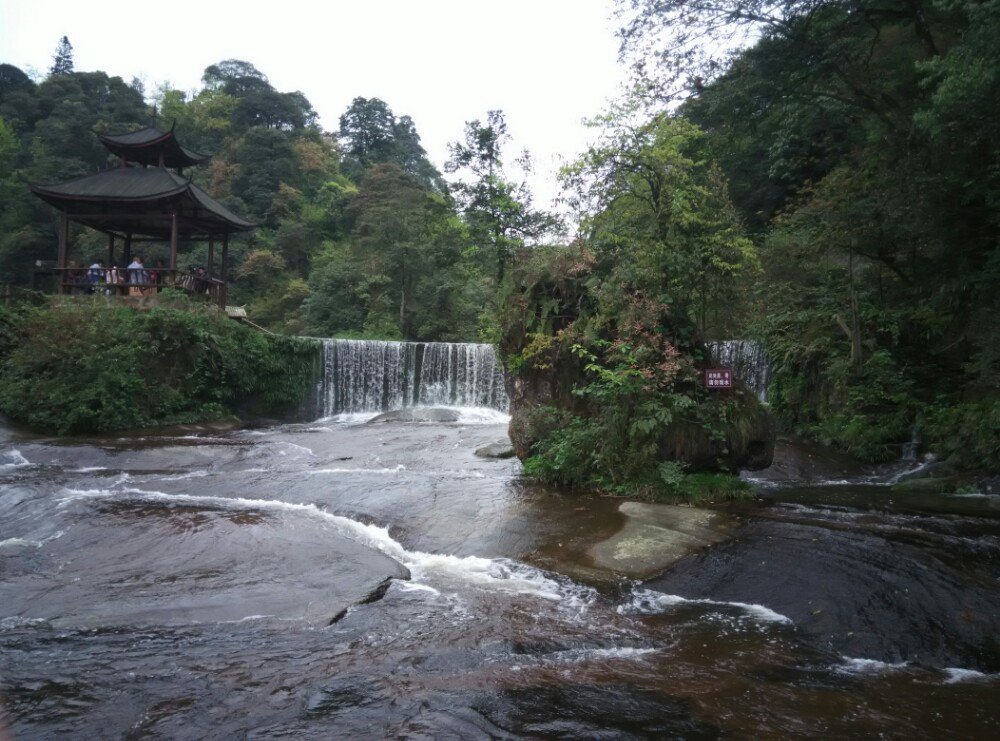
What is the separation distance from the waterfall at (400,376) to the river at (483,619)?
13134 millimetres

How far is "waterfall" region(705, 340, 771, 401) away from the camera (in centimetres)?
1523

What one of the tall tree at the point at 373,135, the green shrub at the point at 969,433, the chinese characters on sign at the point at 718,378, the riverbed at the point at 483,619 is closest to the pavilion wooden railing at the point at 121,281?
the riverbed at the point at 483,619

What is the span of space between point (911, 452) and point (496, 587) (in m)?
9.23

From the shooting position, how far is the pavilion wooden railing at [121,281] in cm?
2049

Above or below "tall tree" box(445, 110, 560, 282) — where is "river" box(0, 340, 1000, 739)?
below

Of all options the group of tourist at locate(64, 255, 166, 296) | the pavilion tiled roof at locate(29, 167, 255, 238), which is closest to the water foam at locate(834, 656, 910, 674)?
the group of tourist at locate(64, 255, 166, 296)

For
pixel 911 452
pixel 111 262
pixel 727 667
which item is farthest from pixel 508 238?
pixel 111 262

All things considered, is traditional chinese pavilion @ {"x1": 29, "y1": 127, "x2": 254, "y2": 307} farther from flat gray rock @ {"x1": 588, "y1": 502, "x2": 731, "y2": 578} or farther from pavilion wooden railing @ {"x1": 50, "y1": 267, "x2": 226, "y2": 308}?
flat gray rock @ {"x1": 588, "y1": 502, "x2": 731, "y2": 578}

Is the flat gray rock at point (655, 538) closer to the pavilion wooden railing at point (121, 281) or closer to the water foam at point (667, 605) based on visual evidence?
the water foam at point (667, 605)

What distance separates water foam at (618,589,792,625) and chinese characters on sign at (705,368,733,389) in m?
3.60

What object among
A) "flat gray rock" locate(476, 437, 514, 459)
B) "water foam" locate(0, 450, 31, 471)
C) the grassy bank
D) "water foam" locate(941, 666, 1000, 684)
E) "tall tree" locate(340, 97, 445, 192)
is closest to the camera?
"water foam" locate(941, 666, 1000, 684)

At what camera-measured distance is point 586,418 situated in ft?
30.5

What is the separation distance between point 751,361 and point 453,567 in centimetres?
1171

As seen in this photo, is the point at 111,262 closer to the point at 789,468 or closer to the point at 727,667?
the point at 789,468
